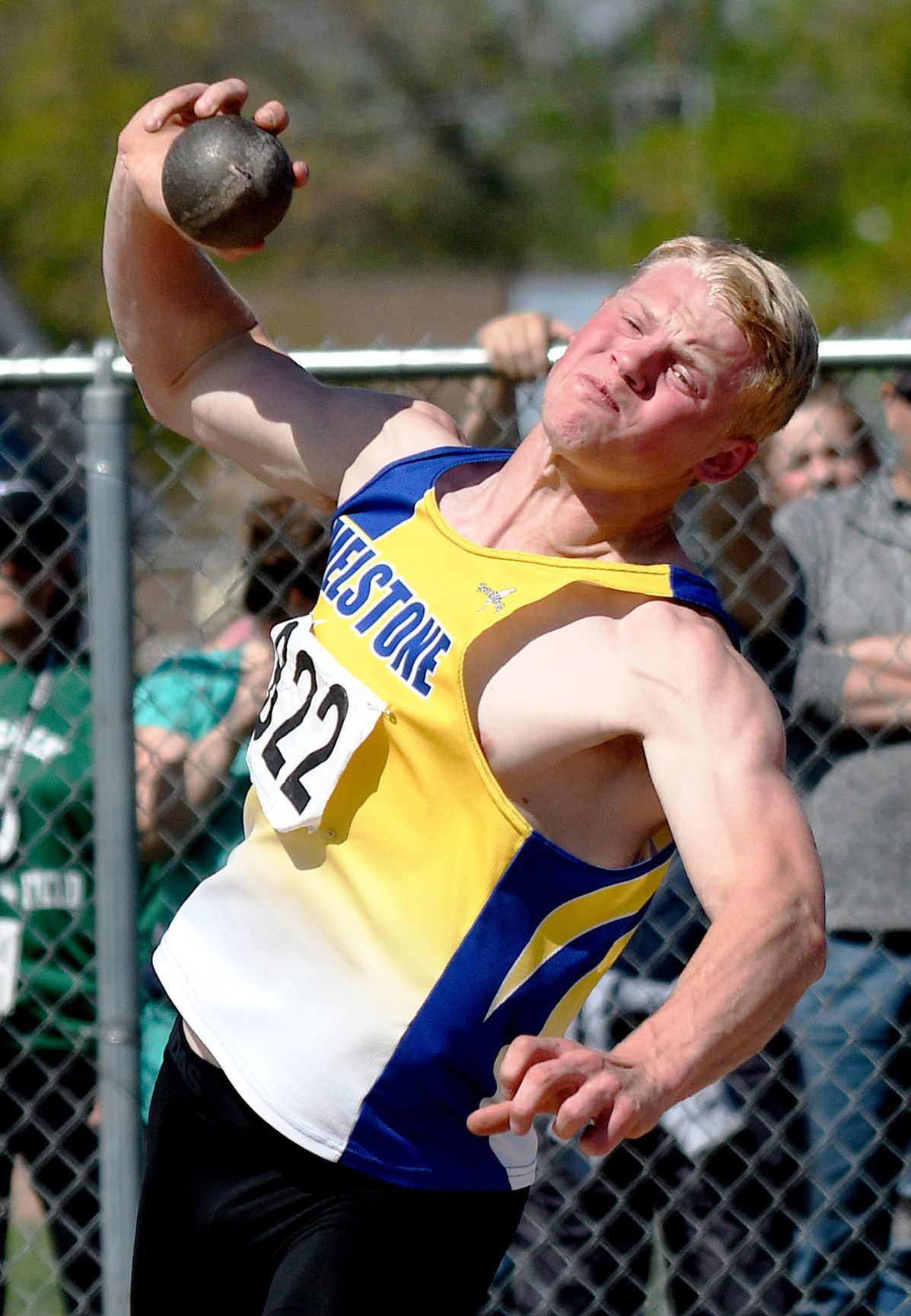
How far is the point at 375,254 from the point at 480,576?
3708 centimetres

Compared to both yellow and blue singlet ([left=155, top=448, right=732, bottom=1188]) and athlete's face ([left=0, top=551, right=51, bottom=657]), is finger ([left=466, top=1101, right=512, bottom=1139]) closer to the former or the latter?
yellow and blue singlet ([left=155, top=448, right=732, bottom=1188])

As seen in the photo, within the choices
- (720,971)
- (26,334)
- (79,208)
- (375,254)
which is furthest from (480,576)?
(375,254)

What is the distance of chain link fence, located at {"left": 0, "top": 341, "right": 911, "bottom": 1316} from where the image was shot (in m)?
3.39

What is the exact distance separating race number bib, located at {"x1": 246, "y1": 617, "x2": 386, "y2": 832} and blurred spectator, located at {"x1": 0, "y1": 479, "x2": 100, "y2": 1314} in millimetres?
1258

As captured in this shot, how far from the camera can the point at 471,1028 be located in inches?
85.6

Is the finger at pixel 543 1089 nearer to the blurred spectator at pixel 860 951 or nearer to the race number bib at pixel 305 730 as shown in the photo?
the race number bib at pixel 305 730

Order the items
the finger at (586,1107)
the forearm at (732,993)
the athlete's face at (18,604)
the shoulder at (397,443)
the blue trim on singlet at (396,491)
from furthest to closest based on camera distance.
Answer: the athlete's face at (18,604) → the shoulder at (397,443) → the blue trim on singlet at (396,491) → the forearm at (732,993) → the finger at (586,1107)

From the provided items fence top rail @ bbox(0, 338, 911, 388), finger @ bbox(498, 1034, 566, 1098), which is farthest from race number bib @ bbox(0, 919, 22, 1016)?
Result: finger @ bbox(498, 1034, 566, 1098)

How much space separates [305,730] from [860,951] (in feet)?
5.25

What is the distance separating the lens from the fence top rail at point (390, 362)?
3.15m

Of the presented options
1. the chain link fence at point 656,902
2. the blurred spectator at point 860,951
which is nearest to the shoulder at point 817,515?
the chain link fence at point 656,902

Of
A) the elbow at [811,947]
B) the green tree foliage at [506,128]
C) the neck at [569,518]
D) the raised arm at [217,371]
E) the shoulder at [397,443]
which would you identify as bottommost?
the green tree foliage at [506,128]

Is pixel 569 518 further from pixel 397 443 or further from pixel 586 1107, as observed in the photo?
pixel 586 1107

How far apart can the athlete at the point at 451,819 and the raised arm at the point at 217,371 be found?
4.8 inches
